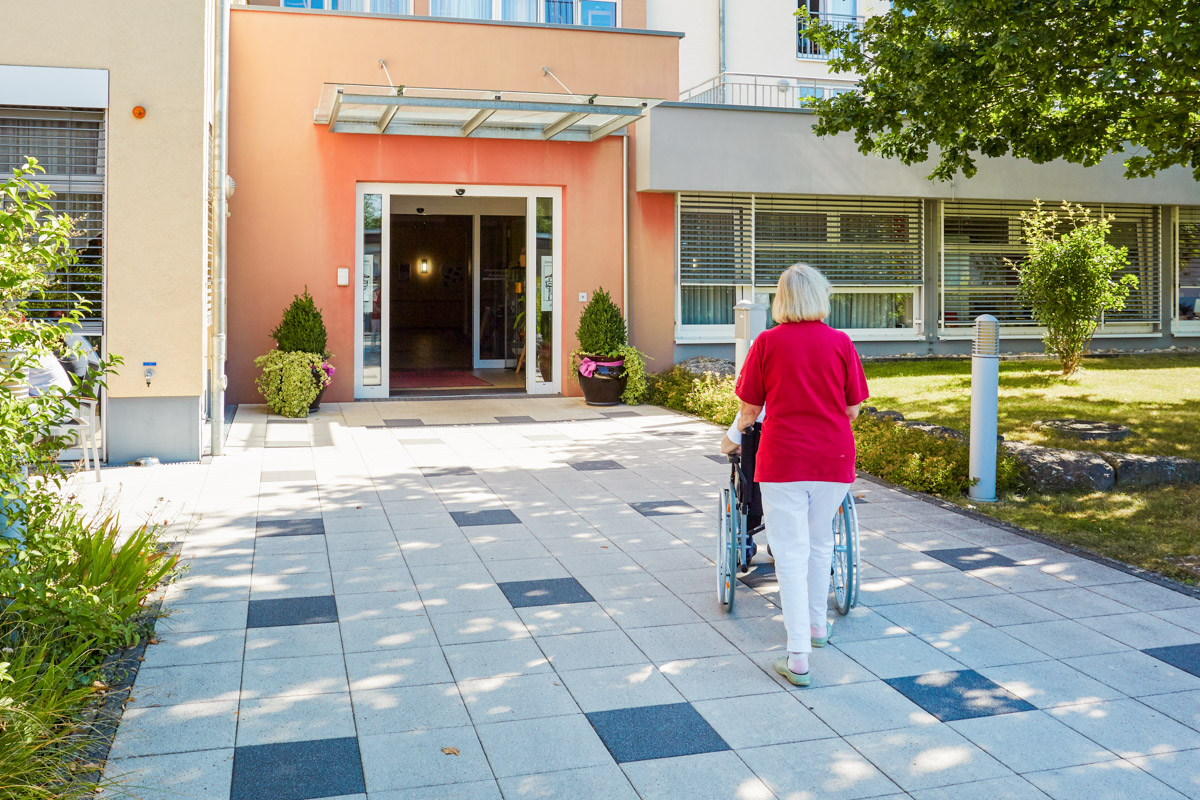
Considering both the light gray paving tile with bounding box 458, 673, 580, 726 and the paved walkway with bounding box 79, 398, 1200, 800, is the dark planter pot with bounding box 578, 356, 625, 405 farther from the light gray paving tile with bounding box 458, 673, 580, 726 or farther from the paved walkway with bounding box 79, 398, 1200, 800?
the light gray paving tile with bounding box 458, 673, 580, 726

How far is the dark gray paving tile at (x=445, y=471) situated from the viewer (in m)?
9.06

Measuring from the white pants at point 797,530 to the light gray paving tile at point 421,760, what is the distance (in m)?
1.37

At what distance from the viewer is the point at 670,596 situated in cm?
563

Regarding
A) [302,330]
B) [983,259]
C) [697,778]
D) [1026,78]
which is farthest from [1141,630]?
[983,259]

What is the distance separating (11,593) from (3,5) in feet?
21.1

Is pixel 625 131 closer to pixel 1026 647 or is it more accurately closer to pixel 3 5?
pixel 3 5

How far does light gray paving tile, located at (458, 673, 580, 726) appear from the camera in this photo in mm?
4078

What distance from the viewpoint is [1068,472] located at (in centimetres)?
823

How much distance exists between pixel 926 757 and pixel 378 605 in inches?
110

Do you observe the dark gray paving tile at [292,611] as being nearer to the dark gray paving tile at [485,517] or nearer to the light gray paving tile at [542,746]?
the light gray paving tile at [542,746]

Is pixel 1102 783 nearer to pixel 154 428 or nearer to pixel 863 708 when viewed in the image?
pixel 863 708

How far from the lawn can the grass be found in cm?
1

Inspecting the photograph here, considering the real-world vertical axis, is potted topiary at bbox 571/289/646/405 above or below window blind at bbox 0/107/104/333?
below

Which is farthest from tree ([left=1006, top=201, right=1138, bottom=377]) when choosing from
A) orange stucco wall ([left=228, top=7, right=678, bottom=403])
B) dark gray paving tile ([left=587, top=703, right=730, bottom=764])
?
dark gray paving tile ([left=587, top=703, right=730, bottom=764])
